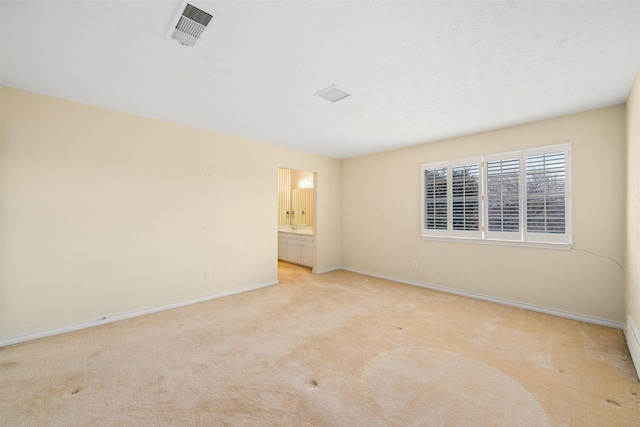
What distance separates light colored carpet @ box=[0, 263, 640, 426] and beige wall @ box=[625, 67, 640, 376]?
12.7 inches

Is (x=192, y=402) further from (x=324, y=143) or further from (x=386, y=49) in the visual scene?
(x=324, y=143)

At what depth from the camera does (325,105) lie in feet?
10.1

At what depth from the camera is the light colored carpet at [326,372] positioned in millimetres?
1774

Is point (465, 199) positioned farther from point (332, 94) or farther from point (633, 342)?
point (332, 94)

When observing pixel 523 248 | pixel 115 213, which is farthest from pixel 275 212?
pixel 523 248

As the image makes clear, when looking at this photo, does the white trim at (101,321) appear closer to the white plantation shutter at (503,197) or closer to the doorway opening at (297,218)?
the doorway opening at (297,218)

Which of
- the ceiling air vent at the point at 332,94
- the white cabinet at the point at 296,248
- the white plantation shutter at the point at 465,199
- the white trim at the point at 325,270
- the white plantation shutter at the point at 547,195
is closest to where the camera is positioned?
the ceiling air vent at the point at 332,94

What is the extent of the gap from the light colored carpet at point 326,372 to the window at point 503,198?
115cm

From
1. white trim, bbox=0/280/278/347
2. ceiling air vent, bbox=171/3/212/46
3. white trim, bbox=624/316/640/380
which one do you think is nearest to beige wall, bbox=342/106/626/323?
white trim, bbox=624/316/640/380

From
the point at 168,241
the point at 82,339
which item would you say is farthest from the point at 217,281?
the point at 82,339

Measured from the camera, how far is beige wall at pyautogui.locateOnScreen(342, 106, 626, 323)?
3.11m

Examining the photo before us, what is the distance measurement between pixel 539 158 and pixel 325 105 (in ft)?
9.71

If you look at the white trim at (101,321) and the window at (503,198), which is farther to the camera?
the window at (503,198)

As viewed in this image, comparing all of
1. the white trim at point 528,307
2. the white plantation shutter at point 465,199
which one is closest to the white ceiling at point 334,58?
the white plantation shutter at point 465,199
